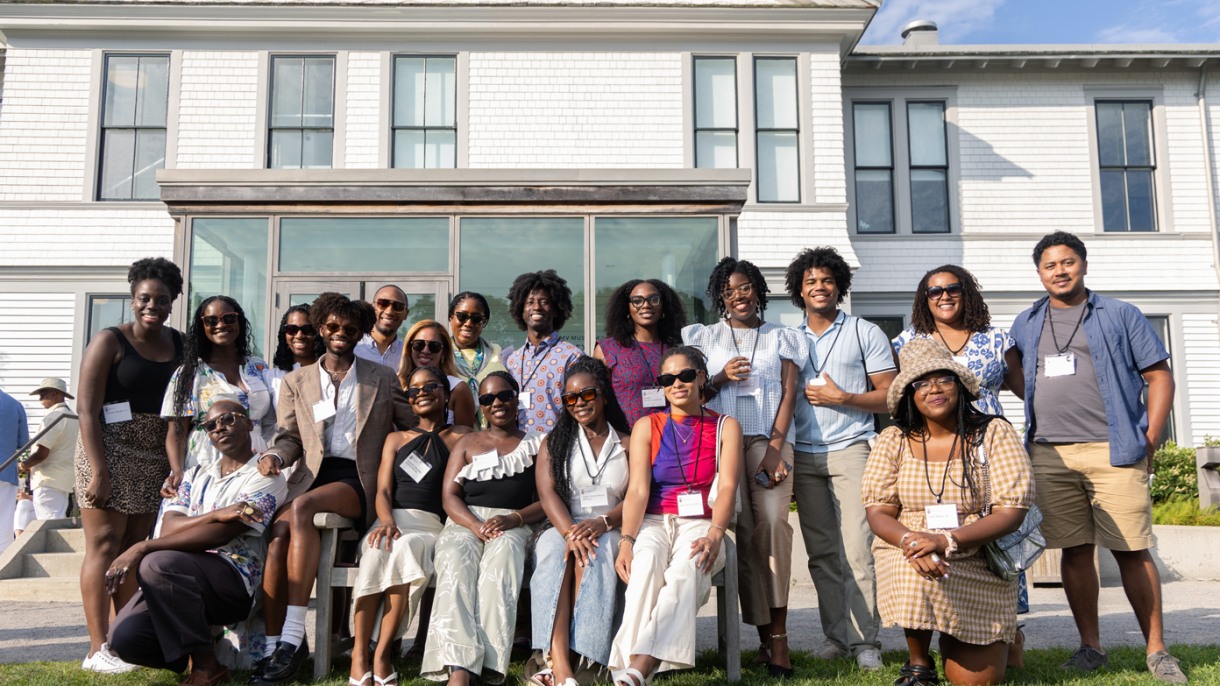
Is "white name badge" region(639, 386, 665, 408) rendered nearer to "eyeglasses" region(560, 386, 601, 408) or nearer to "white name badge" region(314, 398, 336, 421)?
"eyeglasses" region(560, 386, 601, 408)

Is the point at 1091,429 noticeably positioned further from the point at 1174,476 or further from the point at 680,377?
the point at 1174,476

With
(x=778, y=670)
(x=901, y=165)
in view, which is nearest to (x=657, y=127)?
(x=901, y=165)

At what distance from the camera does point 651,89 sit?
13695 millimetres

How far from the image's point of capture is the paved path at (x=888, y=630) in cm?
545

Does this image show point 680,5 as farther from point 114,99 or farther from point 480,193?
point 114,99

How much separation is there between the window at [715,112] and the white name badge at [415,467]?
9410 mm

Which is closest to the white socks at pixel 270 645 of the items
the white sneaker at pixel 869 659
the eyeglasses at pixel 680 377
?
the eyeglasses at pixel 680 377

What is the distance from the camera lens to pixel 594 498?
4.71 m

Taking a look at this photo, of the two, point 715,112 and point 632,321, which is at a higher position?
point 715,112

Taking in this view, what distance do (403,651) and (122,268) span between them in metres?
9.91

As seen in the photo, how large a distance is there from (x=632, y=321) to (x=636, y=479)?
1.23 m

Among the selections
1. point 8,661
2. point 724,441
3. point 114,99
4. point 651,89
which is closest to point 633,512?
point 724,441

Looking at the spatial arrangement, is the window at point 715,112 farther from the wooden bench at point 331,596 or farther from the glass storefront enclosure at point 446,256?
the wooden bench at point 331,596

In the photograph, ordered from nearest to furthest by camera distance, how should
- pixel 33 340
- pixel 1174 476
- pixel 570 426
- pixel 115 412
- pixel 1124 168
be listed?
pixel 570 426, pixel 115 412, pixel 1174 476, pixel 33 340, pixel 1124 168
